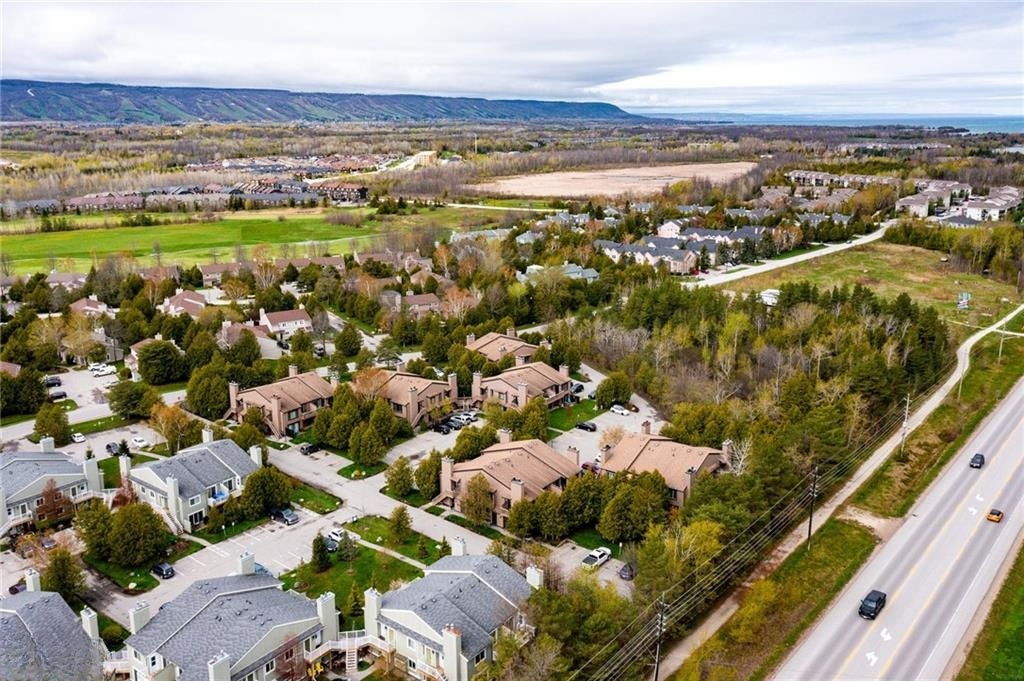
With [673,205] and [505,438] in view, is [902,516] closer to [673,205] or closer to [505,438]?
[505,438]

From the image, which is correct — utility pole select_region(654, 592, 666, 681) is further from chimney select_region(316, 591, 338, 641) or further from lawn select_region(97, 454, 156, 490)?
lawn select_region(97, 454, 156, 490)

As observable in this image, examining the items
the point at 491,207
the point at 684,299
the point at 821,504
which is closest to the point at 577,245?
the point at 684,299

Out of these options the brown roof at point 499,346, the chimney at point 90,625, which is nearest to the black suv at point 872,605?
the chimney at point 90,625

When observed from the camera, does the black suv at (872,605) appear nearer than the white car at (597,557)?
Yes

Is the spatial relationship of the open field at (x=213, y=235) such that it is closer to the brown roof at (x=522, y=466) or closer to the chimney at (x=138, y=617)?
the brown roof at (x=522, y=466)

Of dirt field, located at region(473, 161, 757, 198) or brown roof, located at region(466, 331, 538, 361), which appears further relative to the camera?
dirt field, located at region(473, 161, 757, 198)

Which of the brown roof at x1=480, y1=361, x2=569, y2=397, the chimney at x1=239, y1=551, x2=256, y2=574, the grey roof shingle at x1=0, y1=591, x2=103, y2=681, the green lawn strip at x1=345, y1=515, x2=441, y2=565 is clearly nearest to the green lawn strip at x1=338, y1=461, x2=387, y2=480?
the green lawn strip at x1=345, y1=515, x2=441, y2=565
